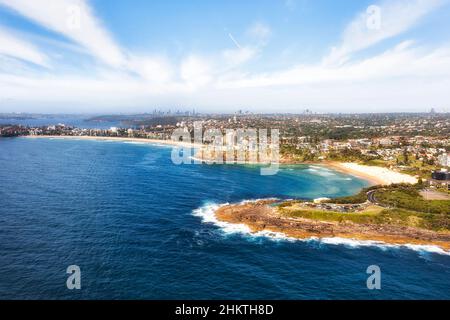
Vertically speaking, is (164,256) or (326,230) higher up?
(164,256)

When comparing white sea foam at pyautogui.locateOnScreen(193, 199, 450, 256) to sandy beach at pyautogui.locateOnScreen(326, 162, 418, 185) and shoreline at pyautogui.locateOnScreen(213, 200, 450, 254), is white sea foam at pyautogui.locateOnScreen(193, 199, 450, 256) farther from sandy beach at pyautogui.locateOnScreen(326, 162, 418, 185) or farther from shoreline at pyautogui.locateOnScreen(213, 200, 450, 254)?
sandy beach at pyautogui.locateOnScreen(326, 162, 418, 185)

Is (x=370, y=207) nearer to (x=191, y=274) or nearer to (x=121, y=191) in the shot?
(x=191, y=274)

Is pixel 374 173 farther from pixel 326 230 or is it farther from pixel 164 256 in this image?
pixel 164 256

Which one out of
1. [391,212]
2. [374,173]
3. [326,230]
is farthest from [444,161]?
[326,230]

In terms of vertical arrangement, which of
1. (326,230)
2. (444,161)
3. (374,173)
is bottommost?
(326,230)

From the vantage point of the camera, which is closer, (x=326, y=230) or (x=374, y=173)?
(x=326, y=230)

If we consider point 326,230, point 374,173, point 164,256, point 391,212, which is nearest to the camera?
point 164,256

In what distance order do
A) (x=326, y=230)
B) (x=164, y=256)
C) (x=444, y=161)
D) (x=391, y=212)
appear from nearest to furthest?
(x=164, y=256), (x=326, y=230), (x=391, y=212), (x=444, y=161)

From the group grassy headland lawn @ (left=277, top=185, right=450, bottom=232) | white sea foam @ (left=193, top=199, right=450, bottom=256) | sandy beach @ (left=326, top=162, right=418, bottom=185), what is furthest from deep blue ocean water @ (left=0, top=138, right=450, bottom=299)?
sandy beach @ (left=326, top=162, right=418, bottom=185)

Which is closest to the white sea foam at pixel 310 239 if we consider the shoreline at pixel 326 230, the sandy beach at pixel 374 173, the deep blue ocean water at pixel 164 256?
the shoreline at pixel 326 230
